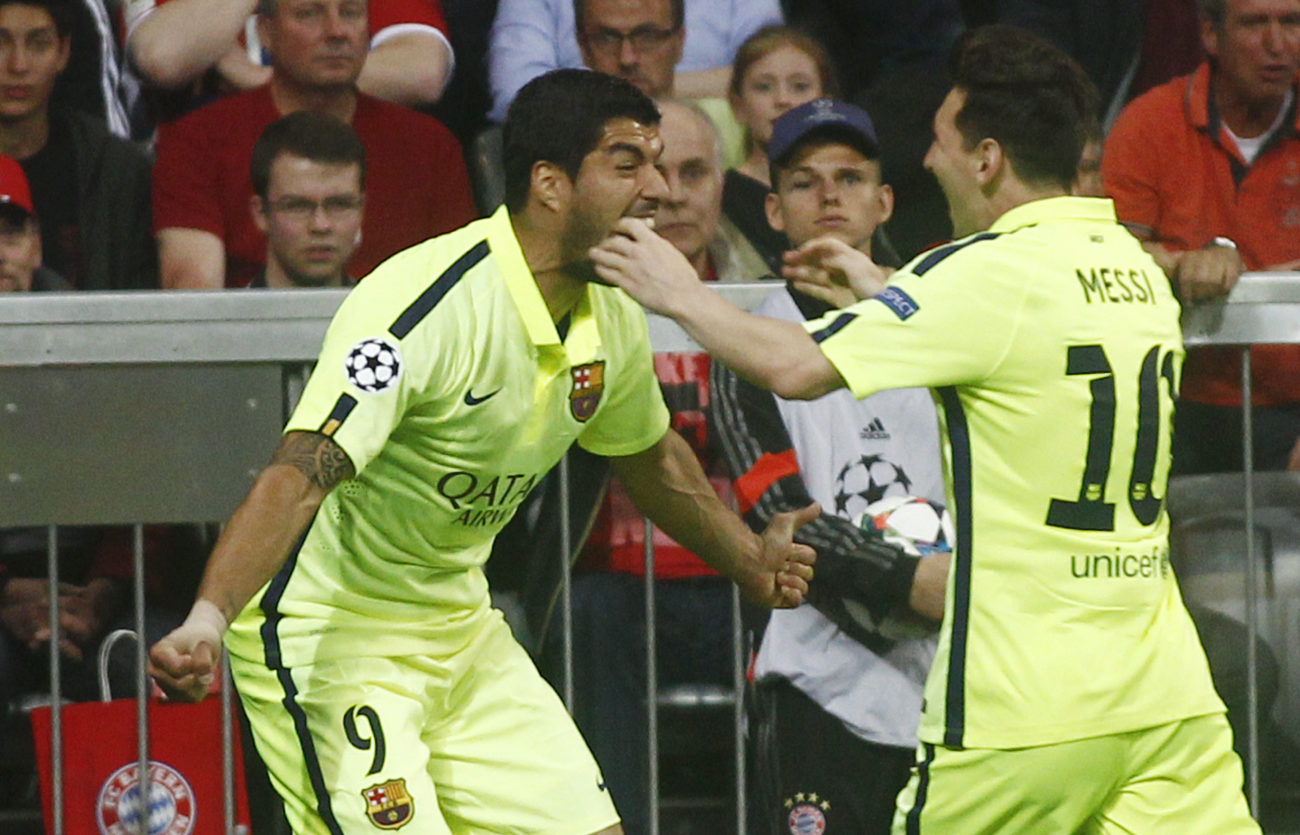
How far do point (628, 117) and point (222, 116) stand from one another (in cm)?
232

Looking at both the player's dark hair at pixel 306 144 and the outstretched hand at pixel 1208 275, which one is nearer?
the outstretched hand at pixel 1208 275

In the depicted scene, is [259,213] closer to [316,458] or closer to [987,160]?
[316,458]

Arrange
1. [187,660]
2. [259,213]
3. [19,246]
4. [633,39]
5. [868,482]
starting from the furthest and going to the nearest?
[633,39], [259,213], [19,246], [868,482], [187,660]

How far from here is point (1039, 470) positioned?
363 cm

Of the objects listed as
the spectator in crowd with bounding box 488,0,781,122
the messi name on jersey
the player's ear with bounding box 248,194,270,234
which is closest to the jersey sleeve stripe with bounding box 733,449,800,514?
the messi name on jersey

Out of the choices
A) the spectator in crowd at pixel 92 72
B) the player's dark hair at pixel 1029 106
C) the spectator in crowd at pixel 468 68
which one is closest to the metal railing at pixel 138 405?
the player's dark hair at pixel 1029 106

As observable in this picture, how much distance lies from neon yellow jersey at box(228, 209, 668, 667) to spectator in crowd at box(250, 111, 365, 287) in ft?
5.14

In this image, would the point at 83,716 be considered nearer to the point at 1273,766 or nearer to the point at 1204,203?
the point at 1273,766

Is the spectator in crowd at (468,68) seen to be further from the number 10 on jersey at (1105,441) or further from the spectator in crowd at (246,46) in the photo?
the number 10 on jersey at (1105,441)

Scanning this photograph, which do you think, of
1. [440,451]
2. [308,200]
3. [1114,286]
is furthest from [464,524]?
[308,200]

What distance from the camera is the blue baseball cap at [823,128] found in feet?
→ 17.2

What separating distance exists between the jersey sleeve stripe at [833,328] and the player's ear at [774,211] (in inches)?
66.2

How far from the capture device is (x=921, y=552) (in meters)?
4.52

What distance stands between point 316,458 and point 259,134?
2601 millimetres
